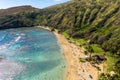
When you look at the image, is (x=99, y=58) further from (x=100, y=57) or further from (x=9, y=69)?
(x=9, y=69)

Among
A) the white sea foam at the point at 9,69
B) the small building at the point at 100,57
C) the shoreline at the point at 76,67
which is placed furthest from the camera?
the small building at the point at 100,57

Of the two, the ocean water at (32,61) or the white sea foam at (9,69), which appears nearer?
the white sea foam at (9,69)

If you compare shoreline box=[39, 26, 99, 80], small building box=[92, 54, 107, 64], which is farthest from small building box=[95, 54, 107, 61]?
shoreline box=[39, 26, 99, 80]

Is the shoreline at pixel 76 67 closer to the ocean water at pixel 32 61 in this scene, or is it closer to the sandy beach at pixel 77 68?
the sandy beach at pixel 77 68

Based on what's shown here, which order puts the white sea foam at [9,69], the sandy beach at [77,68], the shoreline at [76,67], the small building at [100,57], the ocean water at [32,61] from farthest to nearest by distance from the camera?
the small building at [100,57] → the ocean water at [32,61] → the white sea foam at [9,69] → the shoreline at [76,67] → the sandy beach at [77,68]

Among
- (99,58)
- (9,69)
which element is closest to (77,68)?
(99,58)

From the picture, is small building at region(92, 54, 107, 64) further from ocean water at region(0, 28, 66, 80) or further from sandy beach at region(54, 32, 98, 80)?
ocean water at region(0, 28, 66, 80)

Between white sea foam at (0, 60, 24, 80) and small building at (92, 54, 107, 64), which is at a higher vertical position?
small building at (92, 54, 107, 64)

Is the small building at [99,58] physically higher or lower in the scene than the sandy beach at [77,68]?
higher

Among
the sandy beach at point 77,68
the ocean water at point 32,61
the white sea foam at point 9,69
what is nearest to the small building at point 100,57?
the sandy beach at point 77,68

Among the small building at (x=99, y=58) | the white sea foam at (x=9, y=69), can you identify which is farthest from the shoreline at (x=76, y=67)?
the white sea foam at (x=9, y=69)
